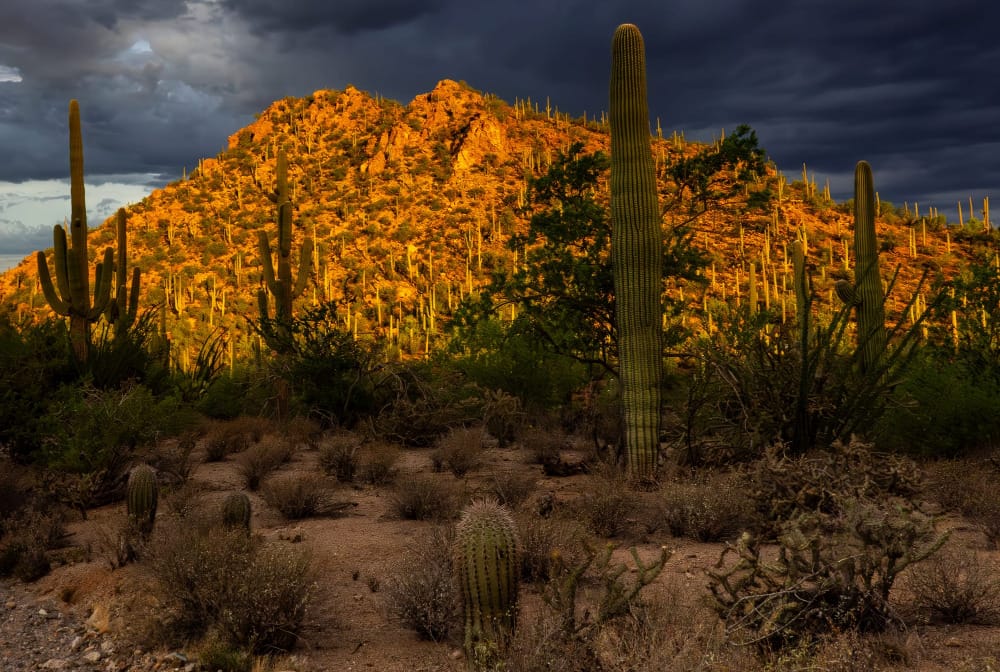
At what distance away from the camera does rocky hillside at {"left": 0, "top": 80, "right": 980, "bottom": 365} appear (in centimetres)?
4056

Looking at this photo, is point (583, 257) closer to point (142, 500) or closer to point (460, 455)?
point (460, 455)

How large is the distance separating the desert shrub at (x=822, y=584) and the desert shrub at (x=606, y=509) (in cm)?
284

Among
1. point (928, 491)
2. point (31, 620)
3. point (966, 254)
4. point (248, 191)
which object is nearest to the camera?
point (31, 620)

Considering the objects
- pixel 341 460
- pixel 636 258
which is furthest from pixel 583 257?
pixel 341 460

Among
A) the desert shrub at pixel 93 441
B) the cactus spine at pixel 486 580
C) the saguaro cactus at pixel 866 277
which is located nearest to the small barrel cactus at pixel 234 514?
the desert shrub at pixel 93 441

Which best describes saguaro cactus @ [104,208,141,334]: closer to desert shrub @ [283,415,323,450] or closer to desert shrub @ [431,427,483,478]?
desert shrub @ [283,415,323,450]

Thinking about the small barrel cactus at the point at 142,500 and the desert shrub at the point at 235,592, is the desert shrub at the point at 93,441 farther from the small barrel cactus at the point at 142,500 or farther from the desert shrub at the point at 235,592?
the desert shrub at the point at 235,592

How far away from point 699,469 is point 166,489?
715 cm

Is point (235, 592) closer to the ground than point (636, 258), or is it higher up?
closer to the ground

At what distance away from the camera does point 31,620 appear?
6.49 m

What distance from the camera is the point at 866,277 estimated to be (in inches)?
526

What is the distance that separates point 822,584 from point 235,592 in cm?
427

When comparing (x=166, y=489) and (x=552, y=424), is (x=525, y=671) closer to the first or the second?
(x=166, y=489)

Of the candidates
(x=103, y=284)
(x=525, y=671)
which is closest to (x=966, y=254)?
(x=103, y=284)
